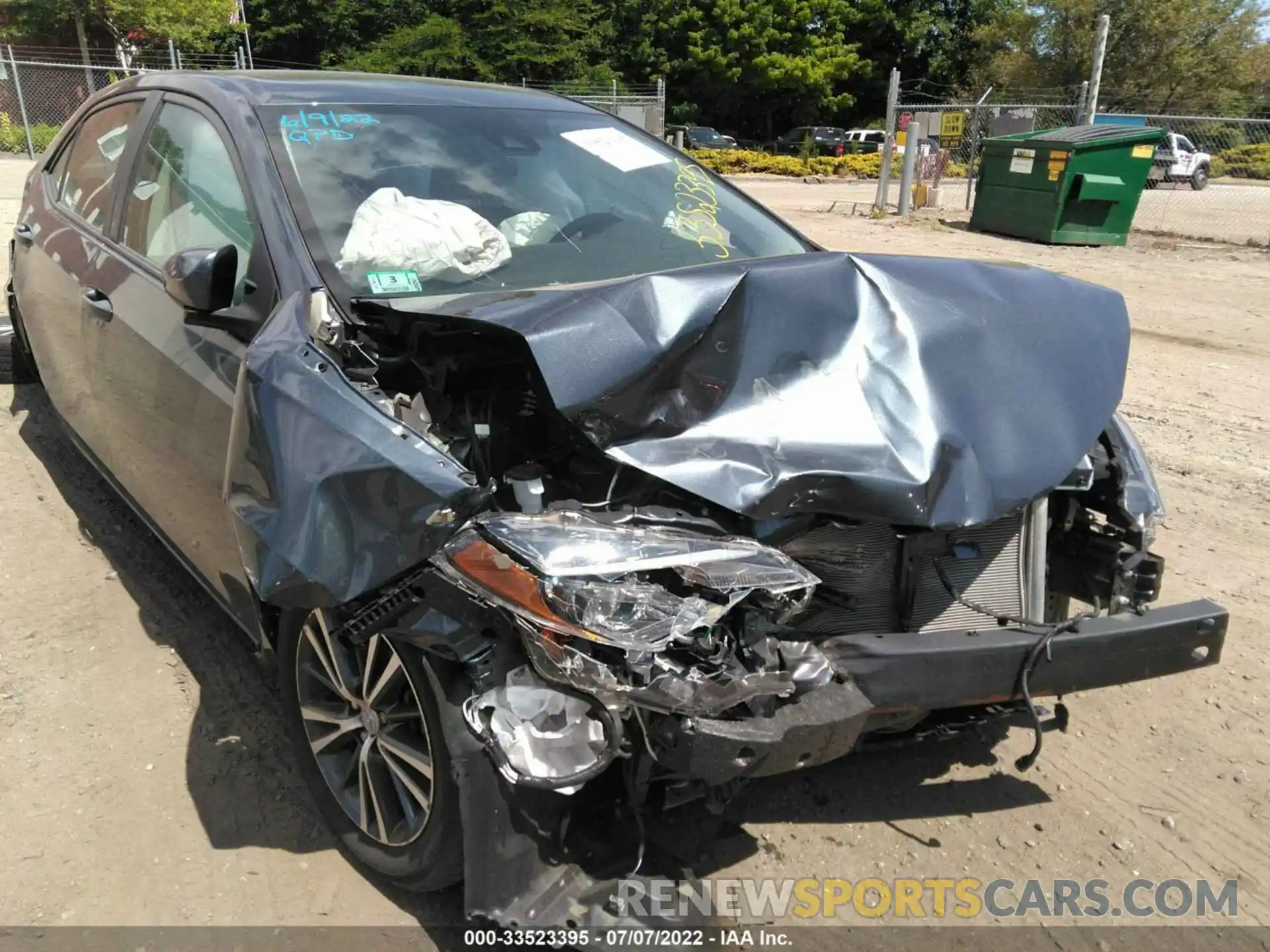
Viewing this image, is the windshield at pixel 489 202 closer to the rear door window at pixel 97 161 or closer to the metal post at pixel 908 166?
the rear door window at pixel 97 161

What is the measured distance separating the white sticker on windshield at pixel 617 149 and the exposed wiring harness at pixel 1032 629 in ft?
6.58

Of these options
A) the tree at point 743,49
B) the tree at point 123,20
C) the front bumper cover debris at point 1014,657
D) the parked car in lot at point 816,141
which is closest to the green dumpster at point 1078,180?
the front bumper cover debris at point 1014,657

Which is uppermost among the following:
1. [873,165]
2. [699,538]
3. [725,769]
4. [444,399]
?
[444,399]

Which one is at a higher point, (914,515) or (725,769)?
(914,515)

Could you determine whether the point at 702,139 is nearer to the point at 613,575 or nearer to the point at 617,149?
the point at 617,149

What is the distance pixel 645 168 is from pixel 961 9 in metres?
52.7

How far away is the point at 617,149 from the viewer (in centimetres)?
374

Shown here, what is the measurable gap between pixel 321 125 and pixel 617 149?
111cm

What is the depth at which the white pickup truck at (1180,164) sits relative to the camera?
25.5 meters

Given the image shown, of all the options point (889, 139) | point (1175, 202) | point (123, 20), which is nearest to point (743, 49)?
point (123, 20)

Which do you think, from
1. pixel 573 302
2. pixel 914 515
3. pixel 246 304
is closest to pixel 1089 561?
pixel 914 515

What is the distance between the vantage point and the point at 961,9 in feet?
160

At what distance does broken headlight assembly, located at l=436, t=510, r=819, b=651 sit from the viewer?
1915 millimetres

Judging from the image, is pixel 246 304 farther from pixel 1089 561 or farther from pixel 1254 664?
pixel 1254 664
